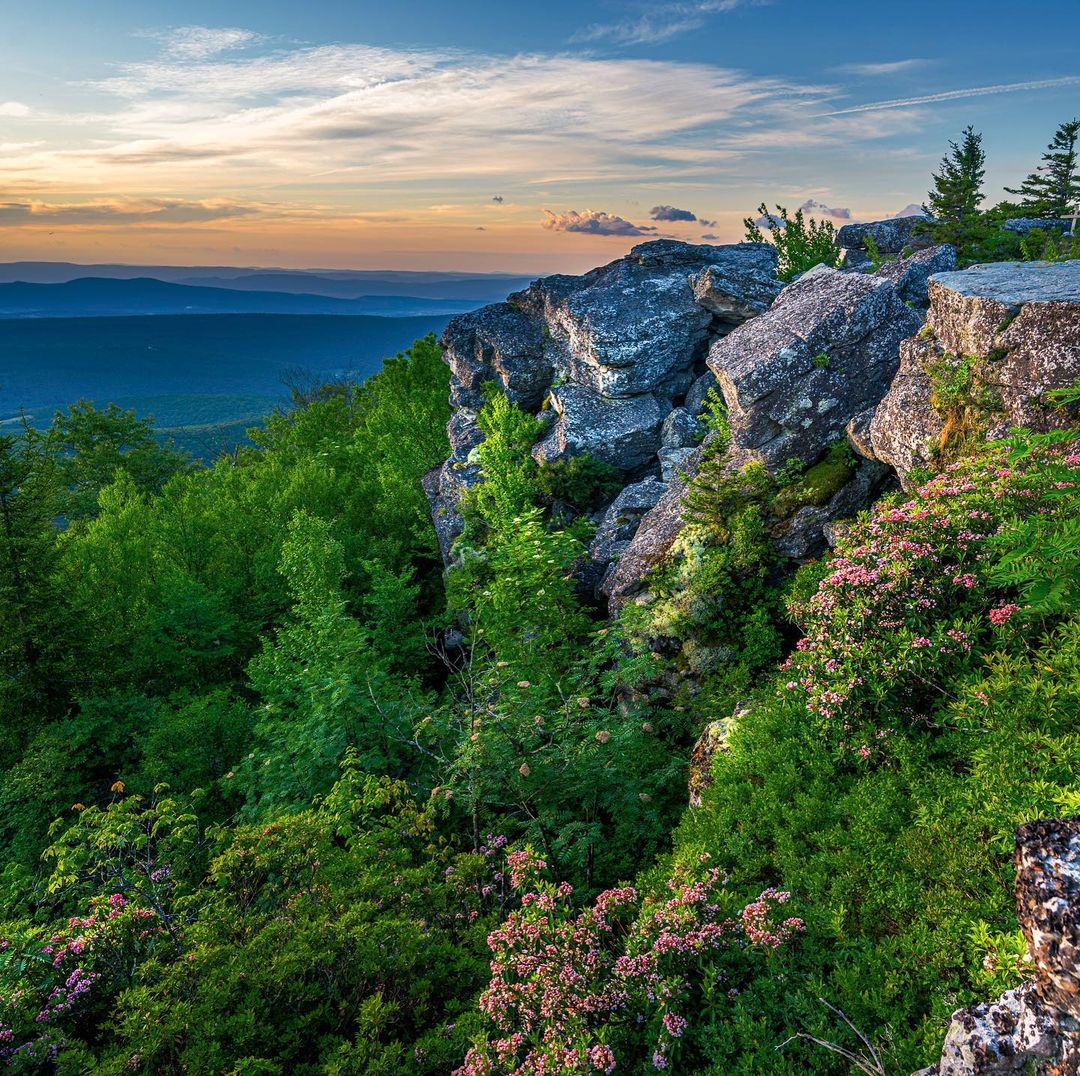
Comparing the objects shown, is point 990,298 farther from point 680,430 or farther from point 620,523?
point 620,523

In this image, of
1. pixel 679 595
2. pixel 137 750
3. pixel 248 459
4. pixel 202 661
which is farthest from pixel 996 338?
pixel 248 459

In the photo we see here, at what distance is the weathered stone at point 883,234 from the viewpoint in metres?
25.9

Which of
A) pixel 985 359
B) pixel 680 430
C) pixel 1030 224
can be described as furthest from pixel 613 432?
pixel 1030 224

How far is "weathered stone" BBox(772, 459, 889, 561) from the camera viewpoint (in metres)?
10.9

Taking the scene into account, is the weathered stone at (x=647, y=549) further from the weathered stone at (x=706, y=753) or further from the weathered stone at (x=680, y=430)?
the weathered stone at (x=706, y=753)

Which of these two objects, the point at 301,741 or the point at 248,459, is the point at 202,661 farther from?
the point at 248,459

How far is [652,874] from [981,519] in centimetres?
515

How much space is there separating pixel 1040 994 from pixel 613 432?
57.7 ft

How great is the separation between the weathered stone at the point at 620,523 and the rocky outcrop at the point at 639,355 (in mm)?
55

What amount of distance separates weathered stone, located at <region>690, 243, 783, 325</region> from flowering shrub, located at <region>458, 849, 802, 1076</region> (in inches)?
702

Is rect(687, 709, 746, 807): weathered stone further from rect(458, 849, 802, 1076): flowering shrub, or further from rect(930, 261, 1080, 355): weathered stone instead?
rect(930, 261, 1080, 355): weathered stone

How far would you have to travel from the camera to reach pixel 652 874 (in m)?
6.44

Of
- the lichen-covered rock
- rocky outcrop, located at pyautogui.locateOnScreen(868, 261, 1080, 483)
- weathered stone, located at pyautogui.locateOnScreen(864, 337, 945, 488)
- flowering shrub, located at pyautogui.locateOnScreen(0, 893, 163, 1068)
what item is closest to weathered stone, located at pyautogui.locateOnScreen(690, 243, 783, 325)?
the lichen-covered rock

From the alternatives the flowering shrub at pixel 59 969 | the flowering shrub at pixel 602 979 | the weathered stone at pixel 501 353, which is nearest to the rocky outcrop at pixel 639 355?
the weathered stone at pixel 501 353
